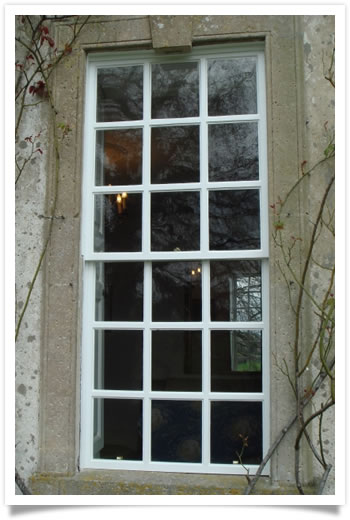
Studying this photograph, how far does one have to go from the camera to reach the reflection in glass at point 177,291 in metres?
3.08

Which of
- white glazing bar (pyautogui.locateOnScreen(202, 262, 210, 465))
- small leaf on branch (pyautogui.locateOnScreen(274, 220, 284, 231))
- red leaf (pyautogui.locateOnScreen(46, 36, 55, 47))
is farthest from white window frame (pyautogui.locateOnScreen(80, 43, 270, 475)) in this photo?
red leaf (pyautogui.locateOnScreen(46, 36, 55, 47))

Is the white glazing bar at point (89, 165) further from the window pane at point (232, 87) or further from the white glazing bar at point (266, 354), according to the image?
the white glazing bar at point (266, 354)

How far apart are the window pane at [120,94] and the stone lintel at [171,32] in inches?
8.8

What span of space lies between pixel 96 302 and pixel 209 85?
1.53 meters

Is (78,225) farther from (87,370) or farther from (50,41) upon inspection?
(50,41)

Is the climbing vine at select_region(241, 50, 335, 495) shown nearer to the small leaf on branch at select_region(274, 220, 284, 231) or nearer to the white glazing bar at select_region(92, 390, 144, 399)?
the small leaf on branch at select_region(274, 220, 284, 231)

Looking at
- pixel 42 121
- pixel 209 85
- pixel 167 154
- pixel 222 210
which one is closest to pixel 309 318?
pixel 222 210

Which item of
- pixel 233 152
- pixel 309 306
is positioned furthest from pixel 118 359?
pixel 233 152

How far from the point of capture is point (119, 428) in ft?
10.1

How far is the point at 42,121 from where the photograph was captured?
128 inches

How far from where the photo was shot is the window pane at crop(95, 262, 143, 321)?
315 centimetres

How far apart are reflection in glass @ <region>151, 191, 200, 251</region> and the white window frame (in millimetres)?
43

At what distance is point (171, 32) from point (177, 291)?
1586 millimetres

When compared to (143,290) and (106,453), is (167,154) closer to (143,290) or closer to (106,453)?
(143,290)
